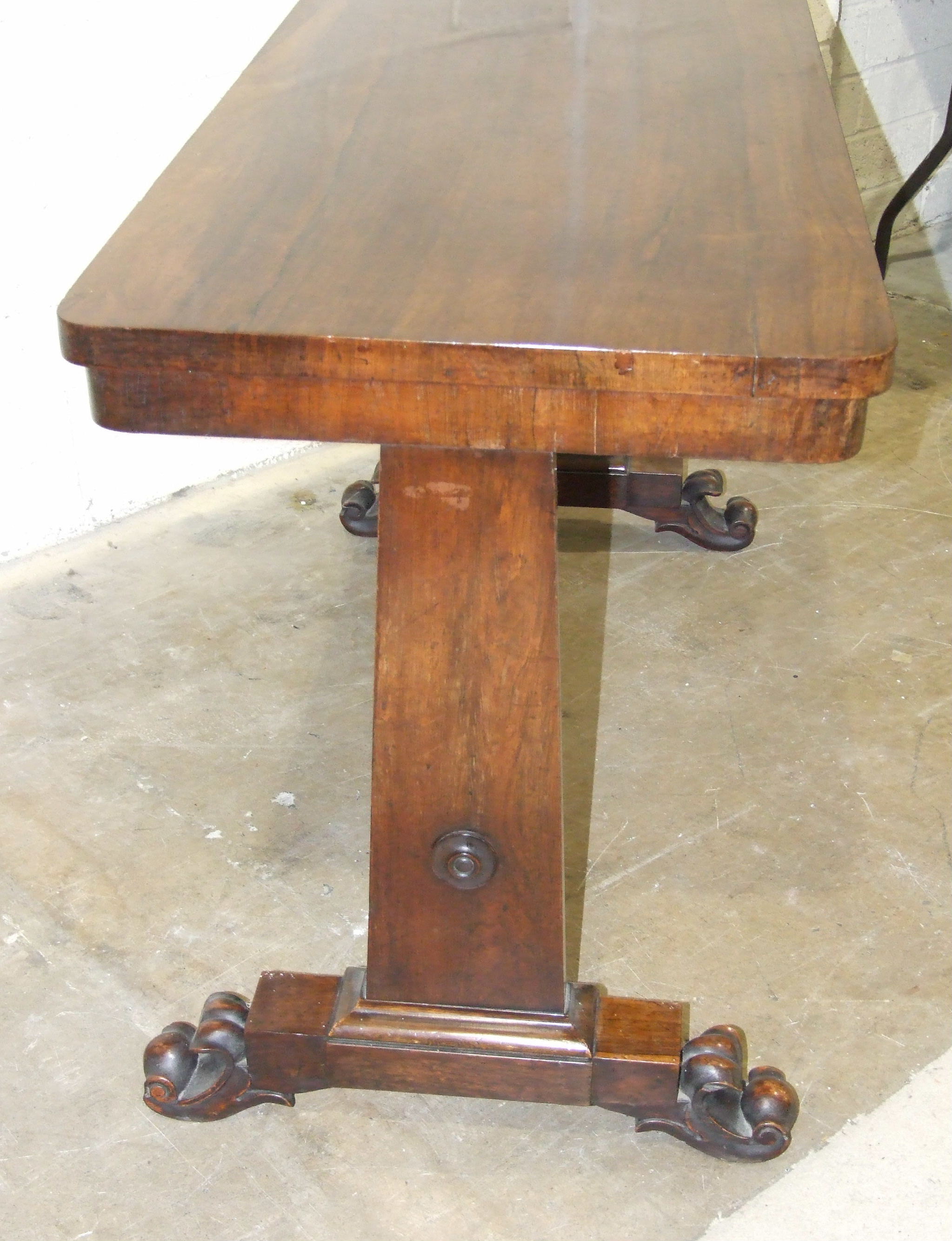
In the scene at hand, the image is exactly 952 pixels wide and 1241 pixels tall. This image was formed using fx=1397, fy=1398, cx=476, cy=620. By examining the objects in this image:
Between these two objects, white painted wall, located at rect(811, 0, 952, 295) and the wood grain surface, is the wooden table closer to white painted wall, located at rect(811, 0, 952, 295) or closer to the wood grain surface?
the wood grain surface

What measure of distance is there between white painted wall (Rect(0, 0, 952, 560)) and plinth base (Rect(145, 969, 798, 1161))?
1063mm

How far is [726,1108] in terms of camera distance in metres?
1.16

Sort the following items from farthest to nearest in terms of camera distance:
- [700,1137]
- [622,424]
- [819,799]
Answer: [819,799], [700,1137], [622,424]

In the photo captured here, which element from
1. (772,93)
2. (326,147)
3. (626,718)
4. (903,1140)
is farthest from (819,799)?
(326,147)

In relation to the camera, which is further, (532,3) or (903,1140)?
(532,3)

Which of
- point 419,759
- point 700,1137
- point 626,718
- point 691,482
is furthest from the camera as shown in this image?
point 691,482

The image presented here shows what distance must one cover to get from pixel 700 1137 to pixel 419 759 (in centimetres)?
42

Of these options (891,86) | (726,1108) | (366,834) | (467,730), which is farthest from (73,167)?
(891,86)

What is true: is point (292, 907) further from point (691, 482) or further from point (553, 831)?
point (691, 482)

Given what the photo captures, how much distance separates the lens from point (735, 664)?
179 cm

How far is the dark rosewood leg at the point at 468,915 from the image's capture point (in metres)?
1.02

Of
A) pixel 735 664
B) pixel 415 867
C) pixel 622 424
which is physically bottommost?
pixel 735 664

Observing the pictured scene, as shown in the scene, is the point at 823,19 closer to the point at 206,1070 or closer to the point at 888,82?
the point at 888,82

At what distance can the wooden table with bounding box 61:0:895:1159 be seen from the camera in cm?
86
